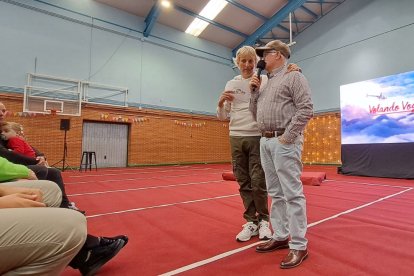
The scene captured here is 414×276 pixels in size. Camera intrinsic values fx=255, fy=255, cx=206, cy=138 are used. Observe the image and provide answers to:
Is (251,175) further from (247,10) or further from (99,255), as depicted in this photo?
(247,10)

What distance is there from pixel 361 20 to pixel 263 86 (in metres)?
9.11

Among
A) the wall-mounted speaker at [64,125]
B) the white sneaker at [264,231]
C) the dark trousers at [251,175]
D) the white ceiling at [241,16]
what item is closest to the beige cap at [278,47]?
the dark trousers at [251,175]

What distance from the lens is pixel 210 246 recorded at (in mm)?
1730

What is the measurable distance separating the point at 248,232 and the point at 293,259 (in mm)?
460

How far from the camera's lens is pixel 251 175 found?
188 centimetres

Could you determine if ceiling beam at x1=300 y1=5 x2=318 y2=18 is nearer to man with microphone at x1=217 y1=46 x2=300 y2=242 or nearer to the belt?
man with microphone at x1=217 y1=46 x2=300 y2=242

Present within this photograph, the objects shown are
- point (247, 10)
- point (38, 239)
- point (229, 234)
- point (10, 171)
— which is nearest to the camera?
point (38, 239)

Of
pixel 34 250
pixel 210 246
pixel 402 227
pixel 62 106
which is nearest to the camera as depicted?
pixel 34 250

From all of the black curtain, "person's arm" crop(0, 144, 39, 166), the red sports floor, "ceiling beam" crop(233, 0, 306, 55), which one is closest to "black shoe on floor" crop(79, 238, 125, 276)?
the red sports floor

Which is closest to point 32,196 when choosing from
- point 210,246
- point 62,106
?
point 210,246

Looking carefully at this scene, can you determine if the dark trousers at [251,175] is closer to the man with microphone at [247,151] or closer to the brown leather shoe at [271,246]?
the man with microphone at [247,151]

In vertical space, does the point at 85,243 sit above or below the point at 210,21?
below

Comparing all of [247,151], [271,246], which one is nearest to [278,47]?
[247,151]

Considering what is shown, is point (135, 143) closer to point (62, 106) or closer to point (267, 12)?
point (62, 106)
